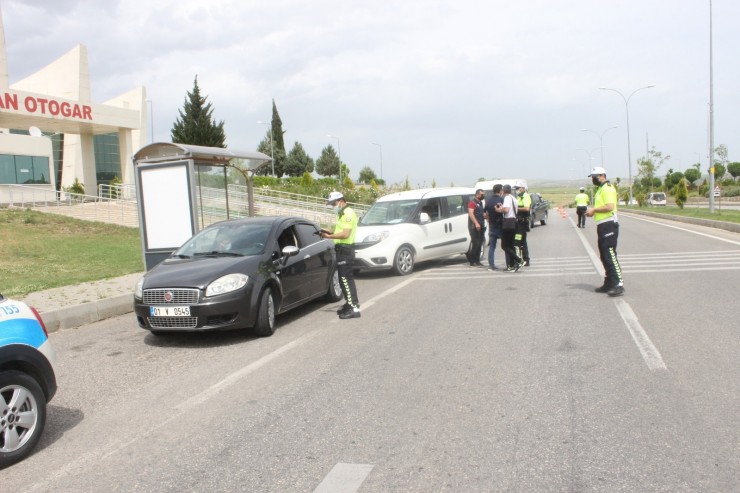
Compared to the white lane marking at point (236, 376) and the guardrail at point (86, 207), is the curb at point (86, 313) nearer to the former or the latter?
the white lane marking at point (236, 376)

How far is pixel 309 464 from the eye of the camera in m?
3.75

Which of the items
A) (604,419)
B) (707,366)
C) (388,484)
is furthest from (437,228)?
(388,484)

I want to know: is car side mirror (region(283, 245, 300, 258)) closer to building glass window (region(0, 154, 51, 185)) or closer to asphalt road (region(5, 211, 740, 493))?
asphalt road (region(5, 211, 740, 493))

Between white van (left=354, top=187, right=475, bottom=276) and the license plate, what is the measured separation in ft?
19.9

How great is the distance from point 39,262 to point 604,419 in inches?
576

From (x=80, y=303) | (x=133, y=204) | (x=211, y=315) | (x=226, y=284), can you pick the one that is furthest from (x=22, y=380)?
(x=133, y=204)

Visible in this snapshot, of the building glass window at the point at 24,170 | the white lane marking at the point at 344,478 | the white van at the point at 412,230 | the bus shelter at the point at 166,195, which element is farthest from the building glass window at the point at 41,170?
the white lane marking at the point at 344,478

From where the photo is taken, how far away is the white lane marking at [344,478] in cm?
341

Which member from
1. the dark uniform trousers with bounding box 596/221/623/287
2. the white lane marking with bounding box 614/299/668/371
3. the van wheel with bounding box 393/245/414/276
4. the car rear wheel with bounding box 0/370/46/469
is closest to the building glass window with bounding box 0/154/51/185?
the van wheel with bounding box 393/245/414/276

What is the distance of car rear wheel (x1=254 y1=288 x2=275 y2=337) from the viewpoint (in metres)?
7.36

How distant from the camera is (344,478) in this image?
354 centimetres

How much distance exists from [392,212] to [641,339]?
797 cm

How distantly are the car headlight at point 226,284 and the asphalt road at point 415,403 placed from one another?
0.65 meters

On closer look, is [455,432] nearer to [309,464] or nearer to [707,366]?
[309,464]
